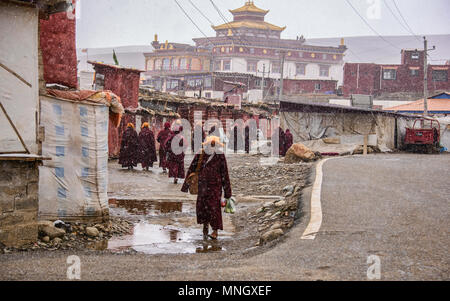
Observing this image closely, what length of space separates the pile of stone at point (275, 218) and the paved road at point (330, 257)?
1.09ft

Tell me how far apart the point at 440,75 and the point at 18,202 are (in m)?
54.9

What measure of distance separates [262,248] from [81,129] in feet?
9.55

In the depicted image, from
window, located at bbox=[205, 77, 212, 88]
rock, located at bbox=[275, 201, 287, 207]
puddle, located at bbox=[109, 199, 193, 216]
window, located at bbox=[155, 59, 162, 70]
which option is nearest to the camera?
rock, located at bbox=[275, 201, 287, 207]

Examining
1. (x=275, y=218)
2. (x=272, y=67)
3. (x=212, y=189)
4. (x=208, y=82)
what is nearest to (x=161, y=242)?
(x=212, y=189)

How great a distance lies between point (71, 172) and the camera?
22.7 ft

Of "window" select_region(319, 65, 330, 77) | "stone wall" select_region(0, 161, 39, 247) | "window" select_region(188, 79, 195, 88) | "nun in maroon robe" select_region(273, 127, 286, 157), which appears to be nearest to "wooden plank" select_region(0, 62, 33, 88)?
"stone wall" select_region(0, 161, 39, 247)

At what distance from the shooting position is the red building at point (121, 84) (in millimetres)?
21469

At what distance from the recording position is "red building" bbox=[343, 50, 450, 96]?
54.1 meters

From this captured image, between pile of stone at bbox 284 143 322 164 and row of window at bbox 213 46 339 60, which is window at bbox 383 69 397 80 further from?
pile of stone at bbox 284 143 322 164

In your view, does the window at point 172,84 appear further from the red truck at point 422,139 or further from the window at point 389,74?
the red truck at point 422,139

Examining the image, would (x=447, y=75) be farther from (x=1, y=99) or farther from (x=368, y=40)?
(x=368, y=40)

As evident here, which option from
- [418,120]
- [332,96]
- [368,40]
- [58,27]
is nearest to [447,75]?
[332,96]

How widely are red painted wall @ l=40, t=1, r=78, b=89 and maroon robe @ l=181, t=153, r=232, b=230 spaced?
2253mm

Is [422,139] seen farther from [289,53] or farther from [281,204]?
[289,53]
